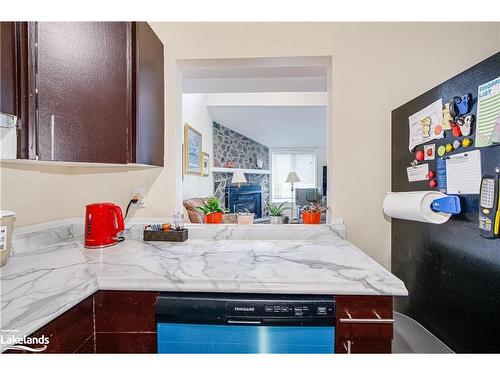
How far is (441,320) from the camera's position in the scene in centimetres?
111

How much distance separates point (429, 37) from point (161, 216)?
188 centimetres

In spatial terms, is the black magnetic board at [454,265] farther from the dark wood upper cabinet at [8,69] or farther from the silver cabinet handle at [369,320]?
the dark wood upper cabinet at [8,69]

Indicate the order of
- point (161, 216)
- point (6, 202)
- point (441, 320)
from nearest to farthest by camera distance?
point (441, 320) → point (6, 202) → point (161, 216)

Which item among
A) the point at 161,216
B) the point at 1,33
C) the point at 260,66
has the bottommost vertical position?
the point at 161,216

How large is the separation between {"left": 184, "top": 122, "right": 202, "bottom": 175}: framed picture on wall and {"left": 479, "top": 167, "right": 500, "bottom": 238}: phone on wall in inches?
144

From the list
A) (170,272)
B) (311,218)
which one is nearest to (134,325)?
(170,272)

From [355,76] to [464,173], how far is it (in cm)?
89

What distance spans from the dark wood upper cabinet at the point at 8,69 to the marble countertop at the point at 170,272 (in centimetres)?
63

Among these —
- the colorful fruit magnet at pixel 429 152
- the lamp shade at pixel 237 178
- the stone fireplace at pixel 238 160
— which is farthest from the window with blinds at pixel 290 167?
the colorful fruit magnet at pixel 429 152

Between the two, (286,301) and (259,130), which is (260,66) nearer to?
(286,301)

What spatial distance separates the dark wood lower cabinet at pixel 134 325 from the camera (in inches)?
35.0

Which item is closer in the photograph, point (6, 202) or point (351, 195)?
point (6, 202)

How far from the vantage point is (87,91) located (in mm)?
1188
